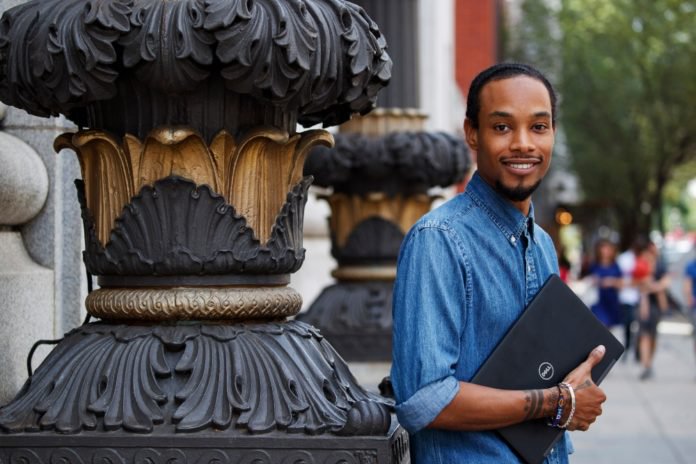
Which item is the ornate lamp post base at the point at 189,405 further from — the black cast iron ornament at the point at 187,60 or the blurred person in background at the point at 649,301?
the blurred person in background at the point at 649,301

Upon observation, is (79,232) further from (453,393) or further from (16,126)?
(453,393)

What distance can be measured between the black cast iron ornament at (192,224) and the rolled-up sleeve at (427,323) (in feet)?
0.68

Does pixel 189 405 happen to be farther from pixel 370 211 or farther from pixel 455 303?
pixel 370 211

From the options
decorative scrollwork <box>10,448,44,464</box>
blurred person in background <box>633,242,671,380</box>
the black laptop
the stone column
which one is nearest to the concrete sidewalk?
blurred person in background <box>633,242,671,380</box>

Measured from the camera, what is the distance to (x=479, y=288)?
9.30ft

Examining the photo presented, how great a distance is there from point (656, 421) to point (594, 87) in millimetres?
38262

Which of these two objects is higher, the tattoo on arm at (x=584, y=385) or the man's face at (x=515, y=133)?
the man's face at (x=515, y=133)

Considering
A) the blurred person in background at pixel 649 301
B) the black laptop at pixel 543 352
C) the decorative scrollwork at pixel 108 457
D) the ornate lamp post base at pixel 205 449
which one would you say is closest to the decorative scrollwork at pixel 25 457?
the ornate lamp post base at pixel 205 449

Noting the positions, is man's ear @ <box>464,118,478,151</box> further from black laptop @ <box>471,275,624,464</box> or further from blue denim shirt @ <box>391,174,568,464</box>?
black laptop @ <box>471,275,624,464</box>

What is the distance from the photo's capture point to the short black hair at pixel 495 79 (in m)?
2.90

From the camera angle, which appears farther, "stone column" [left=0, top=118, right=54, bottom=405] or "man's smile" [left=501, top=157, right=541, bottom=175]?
"stone column" [left=0, top=118, right=54, bottom=405]

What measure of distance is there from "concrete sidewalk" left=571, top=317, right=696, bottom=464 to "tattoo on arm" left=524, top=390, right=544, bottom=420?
6247 millimetres

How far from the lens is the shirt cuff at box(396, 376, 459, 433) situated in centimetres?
269

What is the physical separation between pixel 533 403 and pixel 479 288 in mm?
268
